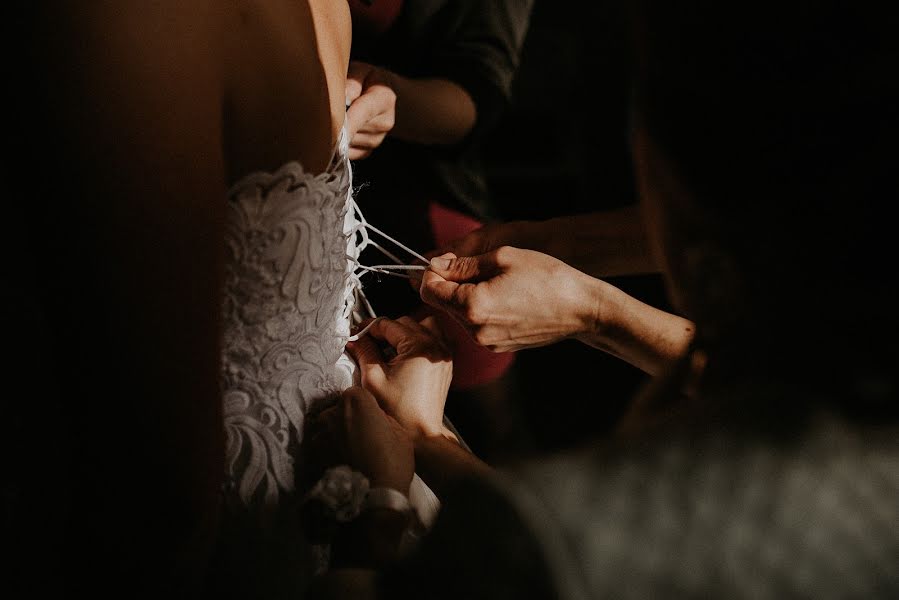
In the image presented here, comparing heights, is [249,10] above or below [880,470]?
above

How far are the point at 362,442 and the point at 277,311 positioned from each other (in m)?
0.16

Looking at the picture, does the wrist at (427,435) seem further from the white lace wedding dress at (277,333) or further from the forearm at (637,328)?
the forearm at (637,328)

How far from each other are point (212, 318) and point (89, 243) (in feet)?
0.40

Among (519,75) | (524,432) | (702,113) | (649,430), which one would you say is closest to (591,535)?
(649,430)

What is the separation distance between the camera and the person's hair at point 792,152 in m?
0.45

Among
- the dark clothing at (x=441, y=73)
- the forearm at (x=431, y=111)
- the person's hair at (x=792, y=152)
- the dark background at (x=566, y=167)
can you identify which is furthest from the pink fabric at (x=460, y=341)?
the person's hair at (x=792, y=152)

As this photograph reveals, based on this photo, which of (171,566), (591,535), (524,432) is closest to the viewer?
(591,535)

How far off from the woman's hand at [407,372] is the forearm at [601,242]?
27 centimetres

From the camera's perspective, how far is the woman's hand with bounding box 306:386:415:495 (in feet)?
2.76

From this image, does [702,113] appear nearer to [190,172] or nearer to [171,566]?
[190,172]

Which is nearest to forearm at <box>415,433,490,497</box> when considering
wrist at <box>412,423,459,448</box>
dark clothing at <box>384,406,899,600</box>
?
wrist at <box>412,423,459,448</box>

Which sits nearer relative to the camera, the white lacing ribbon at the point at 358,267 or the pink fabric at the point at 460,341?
the white lacing ribbon at the point at 358,267

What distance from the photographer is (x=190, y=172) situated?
0.62 metres

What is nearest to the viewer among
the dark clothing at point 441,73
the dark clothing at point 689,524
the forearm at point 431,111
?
the dark clothing at point 689,524
